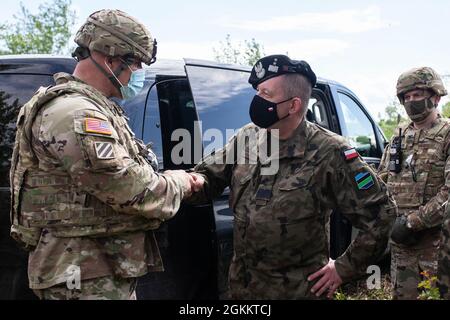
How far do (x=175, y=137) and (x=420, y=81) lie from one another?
5.88ft

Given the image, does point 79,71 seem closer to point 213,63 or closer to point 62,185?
point 62,185

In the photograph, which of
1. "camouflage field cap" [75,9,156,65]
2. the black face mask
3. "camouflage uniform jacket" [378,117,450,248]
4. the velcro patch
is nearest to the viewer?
the velcro patch

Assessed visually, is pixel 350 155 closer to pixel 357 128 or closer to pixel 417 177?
pixel 417 177

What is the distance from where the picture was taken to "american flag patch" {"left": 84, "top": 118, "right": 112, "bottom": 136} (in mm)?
1995

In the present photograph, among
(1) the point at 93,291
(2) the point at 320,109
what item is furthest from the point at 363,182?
(2) the point at 320,109

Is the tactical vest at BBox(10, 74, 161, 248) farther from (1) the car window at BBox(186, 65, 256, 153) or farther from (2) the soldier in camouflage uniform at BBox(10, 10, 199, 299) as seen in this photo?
(1) the car window at BBox(186, 65, 256, 153)

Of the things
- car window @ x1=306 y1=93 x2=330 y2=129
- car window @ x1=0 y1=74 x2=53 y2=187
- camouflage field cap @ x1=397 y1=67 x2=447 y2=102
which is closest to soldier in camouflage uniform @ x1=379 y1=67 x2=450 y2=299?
camouflage field cap @ x1=397 y1=67 x2=447 y2=102

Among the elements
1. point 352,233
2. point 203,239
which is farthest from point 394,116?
point 203,239

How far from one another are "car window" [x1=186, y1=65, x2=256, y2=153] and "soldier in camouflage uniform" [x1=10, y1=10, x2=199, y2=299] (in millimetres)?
856

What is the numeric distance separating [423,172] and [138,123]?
1.99 metres

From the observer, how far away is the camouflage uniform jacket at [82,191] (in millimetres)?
2000

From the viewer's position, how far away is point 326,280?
8.21 ft

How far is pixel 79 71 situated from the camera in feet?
7.47
